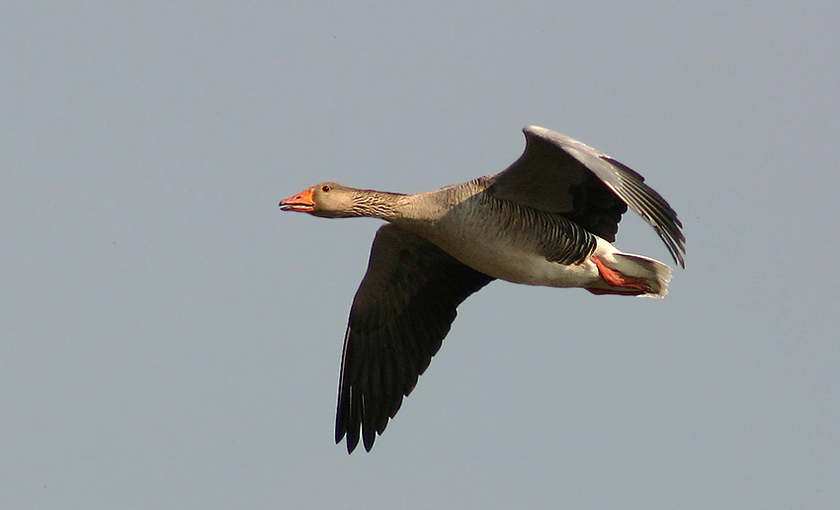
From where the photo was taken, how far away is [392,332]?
12.5 metres

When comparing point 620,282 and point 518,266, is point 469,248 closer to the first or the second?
point 518,266

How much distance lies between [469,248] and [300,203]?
1.58 meters

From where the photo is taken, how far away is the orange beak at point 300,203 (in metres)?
10.7

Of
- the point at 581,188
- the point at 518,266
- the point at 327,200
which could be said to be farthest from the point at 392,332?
the point at 581,188

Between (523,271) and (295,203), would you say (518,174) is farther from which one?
(295,203)

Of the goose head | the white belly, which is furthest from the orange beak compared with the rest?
the white belly

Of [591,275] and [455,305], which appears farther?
[455,305]

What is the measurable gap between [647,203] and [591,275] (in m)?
1.81

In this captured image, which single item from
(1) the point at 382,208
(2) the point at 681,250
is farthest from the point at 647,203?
(1) the point at 382,208

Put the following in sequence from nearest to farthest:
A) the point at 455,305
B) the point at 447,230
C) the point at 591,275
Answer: the point at 447,230 → the point at 591,275 → the point at 455,305

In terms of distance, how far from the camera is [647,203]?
32.1 feet

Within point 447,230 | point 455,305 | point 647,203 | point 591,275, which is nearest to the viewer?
point 647,203

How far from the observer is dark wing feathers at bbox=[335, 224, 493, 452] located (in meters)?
12.3

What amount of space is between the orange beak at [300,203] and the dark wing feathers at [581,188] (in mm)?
1668
